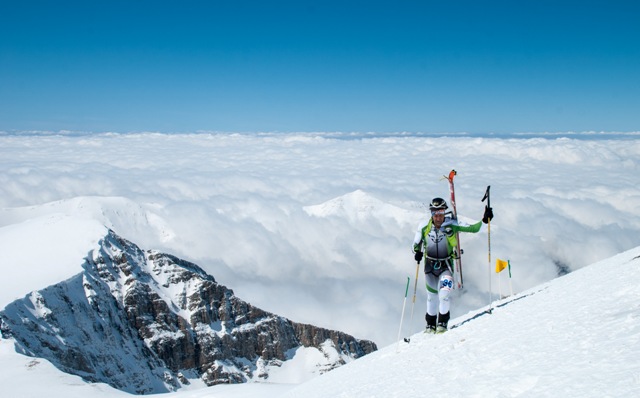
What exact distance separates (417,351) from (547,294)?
4.90m

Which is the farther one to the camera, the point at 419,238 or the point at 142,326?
the point at 142,326

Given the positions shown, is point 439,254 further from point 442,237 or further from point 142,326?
point 142,326

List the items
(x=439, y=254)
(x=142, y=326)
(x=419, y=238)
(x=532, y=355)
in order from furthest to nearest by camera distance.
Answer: (x=142, y=326), (x=419, y=238), (x=439, y=254), (x=532, y=355)

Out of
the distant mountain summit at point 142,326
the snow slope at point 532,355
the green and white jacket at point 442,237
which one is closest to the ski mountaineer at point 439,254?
the green and white jacket at point 442,237

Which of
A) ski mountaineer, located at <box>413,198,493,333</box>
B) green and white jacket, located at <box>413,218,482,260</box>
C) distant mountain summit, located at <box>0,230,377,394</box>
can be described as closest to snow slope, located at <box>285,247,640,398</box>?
ski mountaineer, located at <box>413,198,493,333</box>

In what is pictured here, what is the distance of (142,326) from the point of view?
164 metres

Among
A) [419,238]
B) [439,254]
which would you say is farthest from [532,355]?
[419,238]

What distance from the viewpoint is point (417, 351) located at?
12.0 meters

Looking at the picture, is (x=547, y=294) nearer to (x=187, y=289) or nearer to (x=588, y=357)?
(x=588, y=357)

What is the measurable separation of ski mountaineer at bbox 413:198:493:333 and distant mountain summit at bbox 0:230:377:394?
10389 cm

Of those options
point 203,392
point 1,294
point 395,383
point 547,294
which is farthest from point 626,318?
point 1,294

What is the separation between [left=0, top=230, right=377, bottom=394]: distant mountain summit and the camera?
366 ft

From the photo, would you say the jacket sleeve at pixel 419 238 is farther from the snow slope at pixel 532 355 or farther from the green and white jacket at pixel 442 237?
the snow slope at pixel 532 355

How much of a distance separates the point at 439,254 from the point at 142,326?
173 metres
